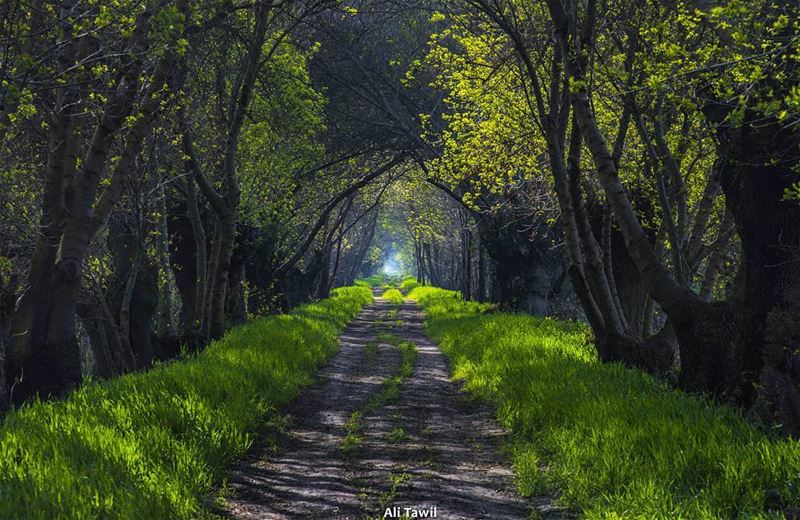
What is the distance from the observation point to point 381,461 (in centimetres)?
651

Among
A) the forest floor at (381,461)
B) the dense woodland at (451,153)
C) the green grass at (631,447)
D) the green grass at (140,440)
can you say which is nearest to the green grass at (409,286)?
the dense woodland at (451,153)

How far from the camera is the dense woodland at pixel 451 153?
6.64 metres

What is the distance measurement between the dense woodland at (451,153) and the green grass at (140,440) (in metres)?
2.00

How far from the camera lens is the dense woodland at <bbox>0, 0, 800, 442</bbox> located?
664 cm

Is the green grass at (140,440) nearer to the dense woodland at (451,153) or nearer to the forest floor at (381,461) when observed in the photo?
the forest floor at (381,461)

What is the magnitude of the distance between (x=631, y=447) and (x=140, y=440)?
4.48m

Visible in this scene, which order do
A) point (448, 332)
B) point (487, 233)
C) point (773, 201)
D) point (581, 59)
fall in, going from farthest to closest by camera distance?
point (487, 233), point (448, 332), point (581, 59), point (773, 201)

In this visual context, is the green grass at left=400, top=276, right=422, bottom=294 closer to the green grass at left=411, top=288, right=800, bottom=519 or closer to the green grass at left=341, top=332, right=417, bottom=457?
the green grass at left=341, top=332, right=417, bottom=457

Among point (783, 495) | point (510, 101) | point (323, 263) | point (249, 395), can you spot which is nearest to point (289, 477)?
point (249, 395)

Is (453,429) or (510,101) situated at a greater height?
(510,101)

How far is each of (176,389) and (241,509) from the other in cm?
292

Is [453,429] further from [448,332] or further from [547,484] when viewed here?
[448,332]

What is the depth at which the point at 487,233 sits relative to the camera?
2073 centimetres

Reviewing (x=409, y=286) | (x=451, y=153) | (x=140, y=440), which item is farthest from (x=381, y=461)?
(x=409, y=286)
